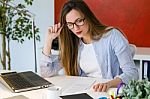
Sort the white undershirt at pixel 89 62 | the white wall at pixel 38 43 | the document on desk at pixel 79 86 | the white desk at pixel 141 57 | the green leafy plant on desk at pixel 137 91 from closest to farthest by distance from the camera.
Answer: the green leafy plant on desk at pixel 137 91
the document on desk at pixel 79 86
the white undershirt at pixel 89 62
the white desk at pixel 141 57
the white wall at pixel 38 43

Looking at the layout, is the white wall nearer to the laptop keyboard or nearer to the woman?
the woman

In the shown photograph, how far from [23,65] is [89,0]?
1280mm

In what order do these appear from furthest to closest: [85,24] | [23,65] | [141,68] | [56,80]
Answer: [23,65] → [141,68] → [85,24] → [56,80]

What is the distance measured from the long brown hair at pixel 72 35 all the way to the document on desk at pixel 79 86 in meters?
0.27

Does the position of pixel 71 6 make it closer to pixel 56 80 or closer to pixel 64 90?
pixel 56 80

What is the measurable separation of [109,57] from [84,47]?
→ 0.70ft

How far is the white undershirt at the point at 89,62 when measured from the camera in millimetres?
2141

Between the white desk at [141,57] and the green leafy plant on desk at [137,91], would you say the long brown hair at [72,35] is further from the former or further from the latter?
the green leafy plant on desk at [137,91]

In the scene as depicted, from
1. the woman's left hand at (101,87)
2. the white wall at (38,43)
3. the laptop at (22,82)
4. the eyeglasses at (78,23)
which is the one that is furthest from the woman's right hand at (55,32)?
the white wall at (38,43)

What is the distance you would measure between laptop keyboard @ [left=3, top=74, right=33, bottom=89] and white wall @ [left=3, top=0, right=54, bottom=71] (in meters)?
1.39

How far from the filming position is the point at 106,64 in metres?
2.14

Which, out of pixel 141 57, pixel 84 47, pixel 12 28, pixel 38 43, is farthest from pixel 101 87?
pixel 38 43

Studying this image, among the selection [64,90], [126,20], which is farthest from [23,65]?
[64,90]

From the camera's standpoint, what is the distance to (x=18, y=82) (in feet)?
5.89
